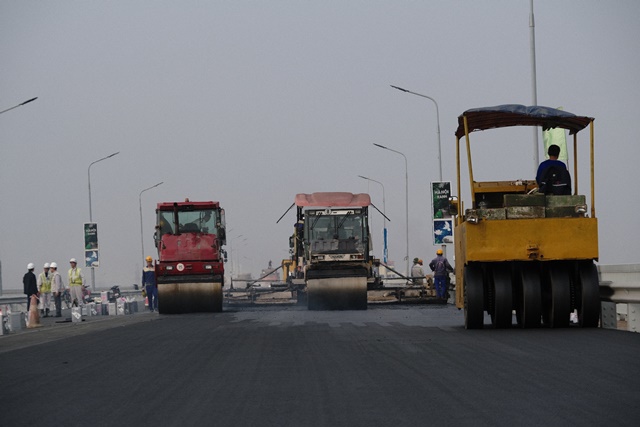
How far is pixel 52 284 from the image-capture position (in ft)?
117

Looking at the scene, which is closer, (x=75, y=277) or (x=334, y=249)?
(x=334, y=249)

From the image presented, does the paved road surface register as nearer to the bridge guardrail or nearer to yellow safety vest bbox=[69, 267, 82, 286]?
the bridge guardrail

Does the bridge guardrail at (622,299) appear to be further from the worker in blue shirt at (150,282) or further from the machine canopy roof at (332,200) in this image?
the worker in blue shirt at (150,282)

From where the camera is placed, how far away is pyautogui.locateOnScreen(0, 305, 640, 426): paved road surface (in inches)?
310

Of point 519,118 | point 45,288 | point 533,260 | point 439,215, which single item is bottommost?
point 45,288

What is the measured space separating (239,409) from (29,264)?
27070mm

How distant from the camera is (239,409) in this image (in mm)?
8320

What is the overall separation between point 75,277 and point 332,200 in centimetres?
859

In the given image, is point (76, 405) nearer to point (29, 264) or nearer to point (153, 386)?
point (153, 386)

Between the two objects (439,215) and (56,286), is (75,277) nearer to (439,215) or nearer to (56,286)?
(56,286)

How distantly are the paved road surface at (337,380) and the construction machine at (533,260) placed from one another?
598 mm

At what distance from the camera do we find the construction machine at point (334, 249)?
34.1 m

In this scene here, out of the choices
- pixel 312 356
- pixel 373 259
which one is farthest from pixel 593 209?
pixel 373 259

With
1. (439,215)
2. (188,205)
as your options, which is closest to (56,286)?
(188,205)
